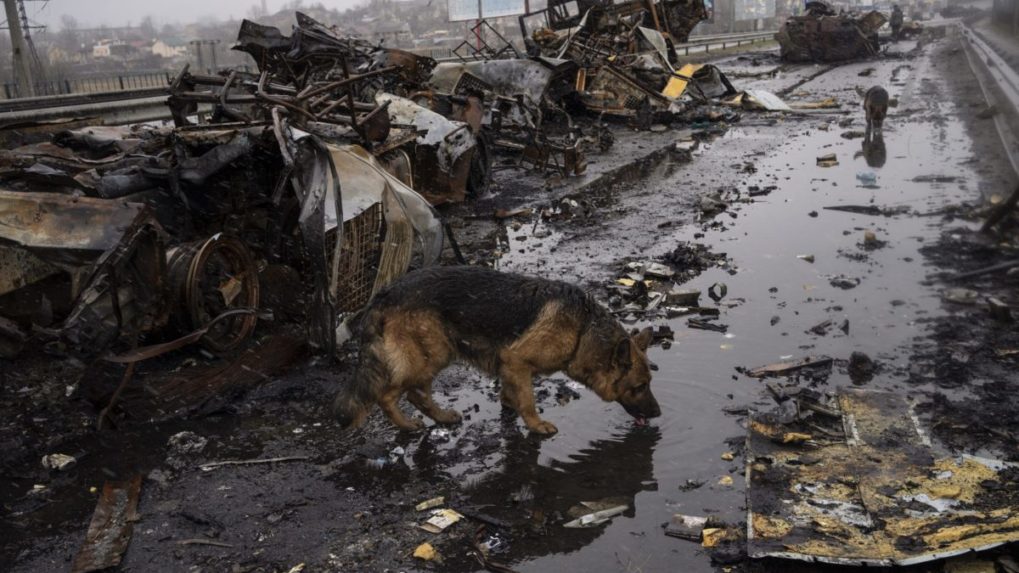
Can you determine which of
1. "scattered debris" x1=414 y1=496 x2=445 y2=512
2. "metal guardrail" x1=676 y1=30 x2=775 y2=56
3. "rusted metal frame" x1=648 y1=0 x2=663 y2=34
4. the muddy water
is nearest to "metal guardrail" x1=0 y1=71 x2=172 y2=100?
"rusted metal frame" x1=648 y1=0 x2=663 y2=34

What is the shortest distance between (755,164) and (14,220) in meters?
11.6

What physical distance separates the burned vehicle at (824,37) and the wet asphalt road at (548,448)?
28373 millimetres

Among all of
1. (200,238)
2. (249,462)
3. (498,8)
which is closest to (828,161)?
(200,238)

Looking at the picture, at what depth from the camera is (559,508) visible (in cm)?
430

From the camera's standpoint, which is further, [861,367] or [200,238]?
[200,238]

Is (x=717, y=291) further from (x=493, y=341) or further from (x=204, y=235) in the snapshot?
(x=204, y=235)

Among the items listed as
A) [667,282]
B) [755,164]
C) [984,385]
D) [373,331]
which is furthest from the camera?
[755,164]

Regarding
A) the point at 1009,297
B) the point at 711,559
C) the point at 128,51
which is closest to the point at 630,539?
the point at 711,559

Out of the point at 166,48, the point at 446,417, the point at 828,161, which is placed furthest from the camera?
the point at 166,48

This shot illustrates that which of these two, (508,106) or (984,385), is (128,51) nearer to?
(508,106)

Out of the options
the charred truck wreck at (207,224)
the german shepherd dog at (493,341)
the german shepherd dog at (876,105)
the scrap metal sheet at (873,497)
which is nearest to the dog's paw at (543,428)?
the german shepherd dog at (493,341)

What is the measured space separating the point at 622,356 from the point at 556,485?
36.3 inches

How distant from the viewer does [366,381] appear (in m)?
4.77

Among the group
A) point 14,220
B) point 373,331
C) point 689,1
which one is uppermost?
point 689,1
